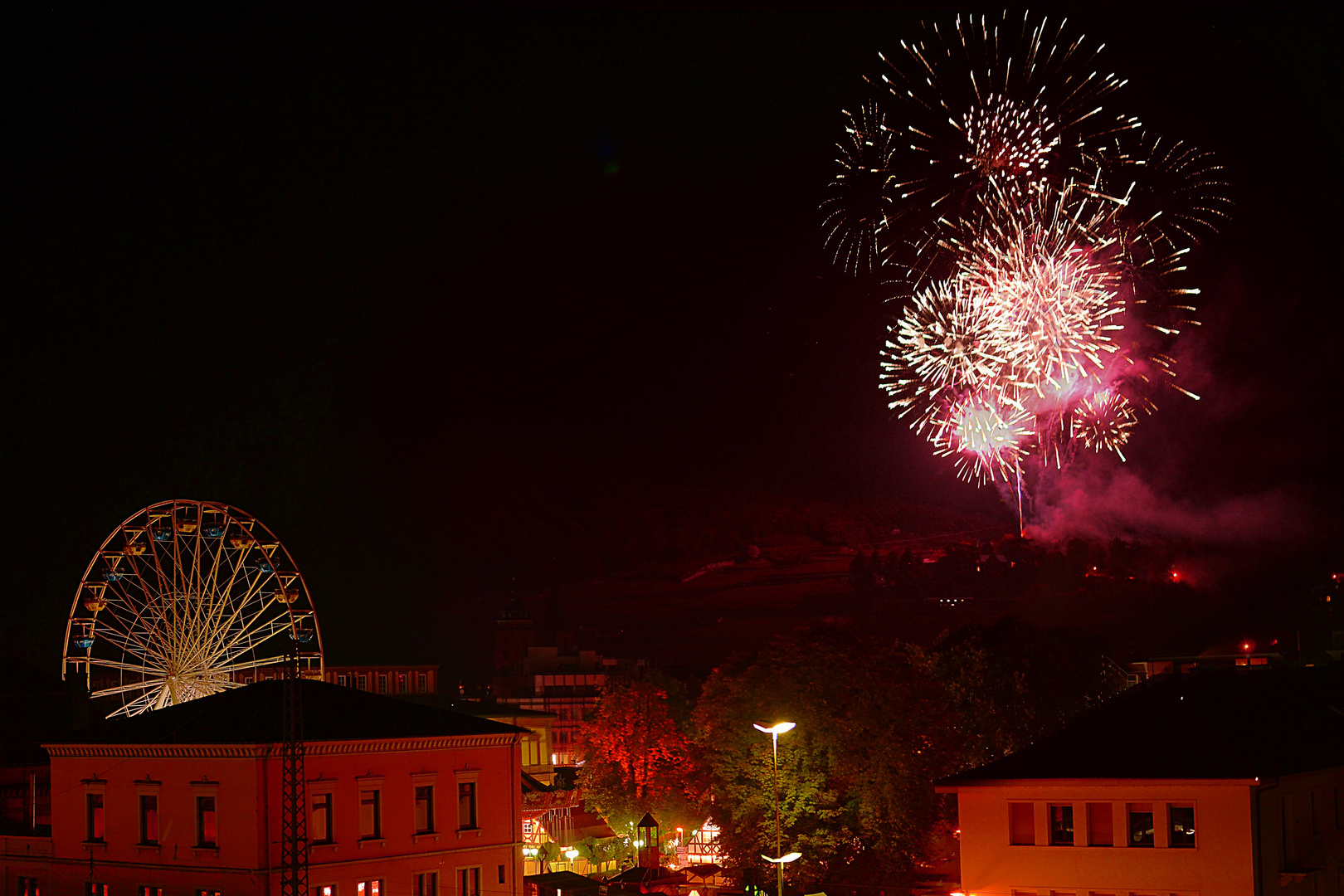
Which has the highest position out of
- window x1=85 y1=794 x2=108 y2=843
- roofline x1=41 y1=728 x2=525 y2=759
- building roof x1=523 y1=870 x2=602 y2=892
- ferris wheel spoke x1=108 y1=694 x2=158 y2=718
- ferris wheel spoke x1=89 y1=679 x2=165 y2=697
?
ferris wheel spoke x1=89 y1=679 x2=165 y2=697

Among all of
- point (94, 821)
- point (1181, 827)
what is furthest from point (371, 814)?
point (1181, 827)

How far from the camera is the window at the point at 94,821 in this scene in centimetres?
4041

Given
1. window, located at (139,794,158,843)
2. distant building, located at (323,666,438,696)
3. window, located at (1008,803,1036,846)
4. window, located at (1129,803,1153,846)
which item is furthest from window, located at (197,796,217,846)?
distant building, located at (323,666,438,696)

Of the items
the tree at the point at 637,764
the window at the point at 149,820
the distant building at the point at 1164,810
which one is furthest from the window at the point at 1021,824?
the tree at the point at 637,764

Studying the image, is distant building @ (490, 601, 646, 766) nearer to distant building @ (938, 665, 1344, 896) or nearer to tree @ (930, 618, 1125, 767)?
tree @ (930, 618, 1125, 767)

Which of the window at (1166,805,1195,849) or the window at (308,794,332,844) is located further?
the window at (308,794,332,844)

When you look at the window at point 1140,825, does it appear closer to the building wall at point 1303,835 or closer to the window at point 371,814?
the building wall at point 1303,835

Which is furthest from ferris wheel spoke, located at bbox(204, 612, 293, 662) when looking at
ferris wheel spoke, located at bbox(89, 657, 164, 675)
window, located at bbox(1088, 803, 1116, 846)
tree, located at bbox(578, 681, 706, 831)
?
window, located at bbox(1088, 803, 1116, 846)

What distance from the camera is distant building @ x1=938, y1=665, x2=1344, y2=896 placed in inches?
1284

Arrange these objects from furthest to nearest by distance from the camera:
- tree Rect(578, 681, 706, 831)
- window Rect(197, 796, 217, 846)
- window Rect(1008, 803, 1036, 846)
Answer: tree Rect(578, 681, 706, 831)
window Rect(197, 796, 217, 846)
window Rect(1008, 803, 1036, 846)

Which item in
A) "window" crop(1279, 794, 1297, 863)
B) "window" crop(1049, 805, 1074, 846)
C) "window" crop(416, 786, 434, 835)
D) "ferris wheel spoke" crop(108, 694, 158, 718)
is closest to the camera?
"window" crop(1279, 794, 1297, 863)

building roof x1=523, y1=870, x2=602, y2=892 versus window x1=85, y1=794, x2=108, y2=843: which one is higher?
window x1=85, y1=794, x2=108, y2=843

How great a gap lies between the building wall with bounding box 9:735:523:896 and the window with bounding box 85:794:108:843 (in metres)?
0.15

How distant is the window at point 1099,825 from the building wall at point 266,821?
17.6 m
